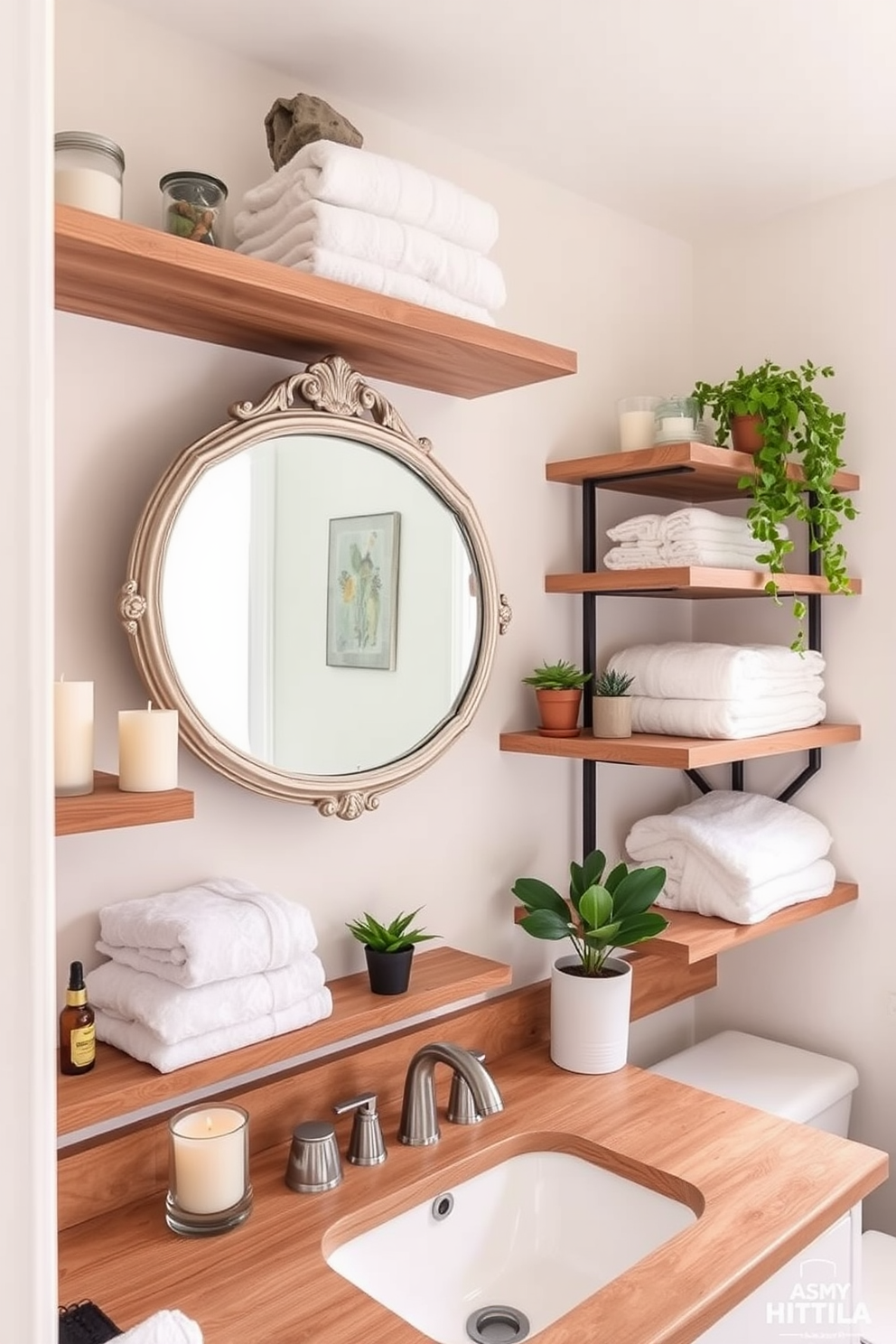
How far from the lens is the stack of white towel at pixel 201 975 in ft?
4.18

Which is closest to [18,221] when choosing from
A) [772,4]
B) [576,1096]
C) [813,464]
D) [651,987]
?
[772,4]

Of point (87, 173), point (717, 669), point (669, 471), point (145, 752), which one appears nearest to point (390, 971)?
point (145, 752)

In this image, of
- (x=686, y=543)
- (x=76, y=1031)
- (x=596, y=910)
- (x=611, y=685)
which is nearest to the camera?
(x=76, y=1031)

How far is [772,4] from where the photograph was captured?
1455 millimetres

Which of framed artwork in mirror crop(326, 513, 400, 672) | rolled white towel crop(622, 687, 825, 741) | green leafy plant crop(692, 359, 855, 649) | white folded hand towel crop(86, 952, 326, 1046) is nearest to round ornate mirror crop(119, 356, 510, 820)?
framed artwork in mirror crop(326, 513, 400, 672)

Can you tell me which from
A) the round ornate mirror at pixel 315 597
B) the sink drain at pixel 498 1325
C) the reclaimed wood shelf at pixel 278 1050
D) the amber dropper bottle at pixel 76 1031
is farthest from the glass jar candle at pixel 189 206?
the sink drain at pixel 498 1325

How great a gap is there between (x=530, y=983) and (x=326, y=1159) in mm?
701

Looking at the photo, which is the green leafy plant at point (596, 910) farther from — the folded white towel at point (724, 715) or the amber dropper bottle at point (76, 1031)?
the amber dropper bottle at point (76, 1031)

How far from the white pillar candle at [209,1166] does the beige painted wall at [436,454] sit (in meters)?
0.29

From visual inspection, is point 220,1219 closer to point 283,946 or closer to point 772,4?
A: point 283,946

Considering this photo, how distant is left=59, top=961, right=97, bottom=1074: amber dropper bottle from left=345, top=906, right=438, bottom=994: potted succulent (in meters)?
0.43

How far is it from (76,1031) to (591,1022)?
0.88 m

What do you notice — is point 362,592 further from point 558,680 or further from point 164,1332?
point 164,1332

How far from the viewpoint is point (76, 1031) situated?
4.16 ft
